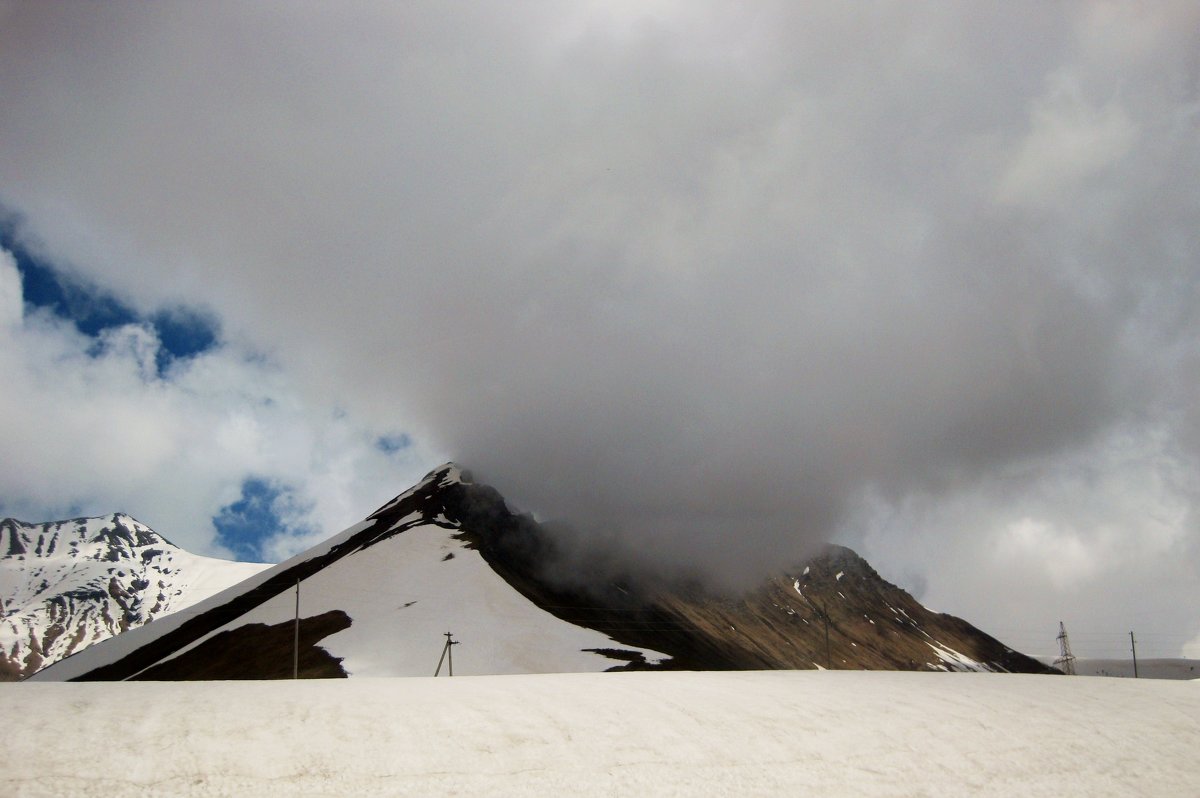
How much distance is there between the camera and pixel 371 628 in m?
118

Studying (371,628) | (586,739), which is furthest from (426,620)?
(586,739)

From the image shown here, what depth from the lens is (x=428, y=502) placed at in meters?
196

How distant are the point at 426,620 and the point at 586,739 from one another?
11355cm

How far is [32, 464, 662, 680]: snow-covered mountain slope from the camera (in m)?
108

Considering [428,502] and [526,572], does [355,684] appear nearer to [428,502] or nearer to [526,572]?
[526,572]

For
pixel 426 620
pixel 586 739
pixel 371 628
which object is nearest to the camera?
pixel 586 739

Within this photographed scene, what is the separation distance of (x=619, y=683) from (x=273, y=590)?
152 m

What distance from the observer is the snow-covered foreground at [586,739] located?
1199cm

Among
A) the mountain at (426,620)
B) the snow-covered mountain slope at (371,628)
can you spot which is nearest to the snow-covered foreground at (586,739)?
the mountain at (426,620)

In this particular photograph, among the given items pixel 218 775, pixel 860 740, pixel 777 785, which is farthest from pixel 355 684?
pixel 860 740

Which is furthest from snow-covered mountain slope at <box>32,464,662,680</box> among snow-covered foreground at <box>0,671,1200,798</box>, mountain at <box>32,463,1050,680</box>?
snow-covered foreground at <box>0,671,1200,798</box>

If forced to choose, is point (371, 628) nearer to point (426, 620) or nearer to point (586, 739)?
point (426, 620)

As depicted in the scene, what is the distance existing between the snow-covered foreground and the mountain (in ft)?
232

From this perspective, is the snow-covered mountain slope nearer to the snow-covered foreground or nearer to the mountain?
the mountain
